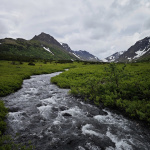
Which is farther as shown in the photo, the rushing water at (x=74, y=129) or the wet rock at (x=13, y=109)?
the wet rock at (x=13, y=109)

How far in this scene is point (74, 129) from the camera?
862 cm

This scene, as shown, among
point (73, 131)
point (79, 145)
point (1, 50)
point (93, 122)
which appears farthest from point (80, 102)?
point (1, 50)

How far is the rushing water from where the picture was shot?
23.1 ft

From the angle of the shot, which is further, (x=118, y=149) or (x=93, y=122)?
(x=93, y=122)

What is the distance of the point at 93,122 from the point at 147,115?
189 inches

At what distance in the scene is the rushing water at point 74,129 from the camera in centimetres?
705

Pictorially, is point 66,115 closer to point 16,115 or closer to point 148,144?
point 16,115

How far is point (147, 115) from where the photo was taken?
9219 mm

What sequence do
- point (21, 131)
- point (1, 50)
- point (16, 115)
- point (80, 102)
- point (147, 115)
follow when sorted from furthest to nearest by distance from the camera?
point (1, 50), point (80, 102), point (16, 115), point (147, 115), point (21, 131)

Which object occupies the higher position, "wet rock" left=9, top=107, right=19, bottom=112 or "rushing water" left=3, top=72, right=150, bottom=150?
"wet rock" left=9, top=107, right=19, bottom=112

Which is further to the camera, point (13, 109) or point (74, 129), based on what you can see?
point (13, 109)

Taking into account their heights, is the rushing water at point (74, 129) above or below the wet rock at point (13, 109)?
below

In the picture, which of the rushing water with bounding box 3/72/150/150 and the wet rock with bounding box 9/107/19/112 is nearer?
the rushing water with bounding box 3/72/150/150

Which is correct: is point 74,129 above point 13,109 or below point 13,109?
below
